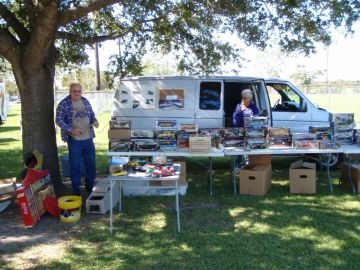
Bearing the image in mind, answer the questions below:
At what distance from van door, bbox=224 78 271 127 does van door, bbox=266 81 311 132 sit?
0.88 feet

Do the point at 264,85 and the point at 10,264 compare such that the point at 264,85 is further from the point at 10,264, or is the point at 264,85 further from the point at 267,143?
the point at 10,264

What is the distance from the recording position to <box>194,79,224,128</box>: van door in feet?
27.2

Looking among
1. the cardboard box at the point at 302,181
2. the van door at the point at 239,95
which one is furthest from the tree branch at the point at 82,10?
the cardboard box at the point at 302,181

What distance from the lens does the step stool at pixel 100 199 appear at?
5.71m

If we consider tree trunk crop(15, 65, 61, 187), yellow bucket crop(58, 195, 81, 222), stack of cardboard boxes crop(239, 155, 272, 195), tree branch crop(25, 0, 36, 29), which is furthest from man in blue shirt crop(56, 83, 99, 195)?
stack of cardboard boxes crop(239, 155, 272, 195)

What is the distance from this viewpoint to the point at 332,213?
18.2 feet

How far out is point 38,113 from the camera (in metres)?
6.36

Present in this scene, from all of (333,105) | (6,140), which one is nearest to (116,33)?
(6,140)

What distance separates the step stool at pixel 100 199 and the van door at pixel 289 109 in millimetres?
3851

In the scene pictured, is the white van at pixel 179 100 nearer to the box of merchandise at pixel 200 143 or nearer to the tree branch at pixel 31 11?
the box of merchandise at pixel 200 143

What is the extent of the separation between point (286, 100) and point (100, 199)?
471cm

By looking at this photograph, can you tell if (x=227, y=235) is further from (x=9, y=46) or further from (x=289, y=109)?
(x=289, y=109)

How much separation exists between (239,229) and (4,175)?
552 centimetres

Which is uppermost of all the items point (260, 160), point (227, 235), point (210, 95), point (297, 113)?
point (210, 95)
